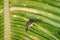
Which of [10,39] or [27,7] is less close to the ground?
[27,7]

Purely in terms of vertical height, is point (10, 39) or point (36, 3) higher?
point (36, 3)

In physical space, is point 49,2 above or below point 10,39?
above

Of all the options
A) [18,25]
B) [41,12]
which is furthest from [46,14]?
[18,25]

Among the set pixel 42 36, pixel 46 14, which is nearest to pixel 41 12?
pixel 46 14

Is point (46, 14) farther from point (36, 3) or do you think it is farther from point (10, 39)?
point (10, 39)

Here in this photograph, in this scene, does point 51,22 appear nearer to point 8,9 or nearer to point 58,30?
point 58,30

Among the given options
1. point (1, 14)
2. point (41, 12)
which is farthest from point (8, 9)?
point (41, 12)

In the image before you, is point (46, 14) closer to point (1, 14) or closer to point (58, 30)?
point (58, 30)
